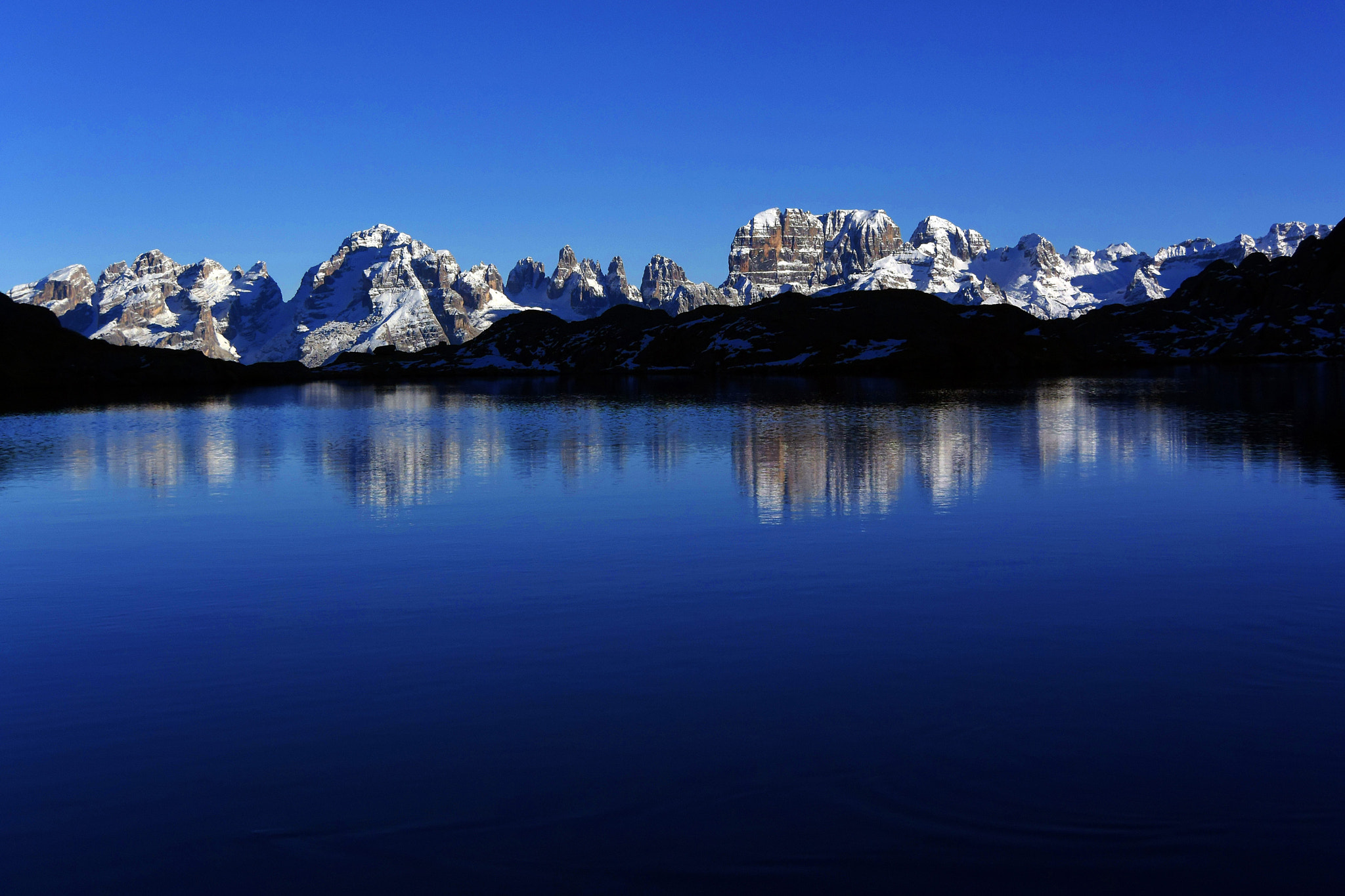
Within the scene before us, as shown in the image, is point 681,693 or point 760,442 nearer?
point 681,693

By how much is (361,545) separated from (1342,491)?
3791 cm

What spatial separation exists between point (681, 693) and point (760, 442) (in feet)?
171

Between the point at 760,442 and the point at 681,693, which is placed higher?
the point at 760,442

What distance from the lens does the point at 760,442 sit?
69.2 m

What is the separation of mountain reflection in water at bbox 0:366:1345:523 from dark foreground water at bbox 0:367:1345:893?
16.8ft

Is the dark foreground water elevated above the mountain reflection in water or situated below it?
below

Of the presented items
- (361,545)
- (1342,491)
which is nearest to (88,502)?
(361,545)

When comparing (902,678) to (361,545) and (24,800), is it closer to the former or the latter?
(24,800)

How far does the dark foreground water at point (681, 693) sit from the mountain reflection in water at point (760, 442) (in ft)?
16.8

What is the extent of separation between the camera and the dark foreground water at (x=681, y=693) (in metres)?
12.2

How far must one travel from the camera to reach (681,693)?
57.6 ft

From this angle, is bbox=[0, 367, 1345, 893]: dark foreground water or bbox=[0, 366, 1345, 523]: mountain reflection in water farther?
bbox=[0, 366, 1345, 523]: mountain reflection in water

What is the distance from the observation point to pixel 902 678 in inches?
712

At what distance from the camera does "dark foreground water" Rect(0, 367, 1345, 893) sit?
12.2 meters
